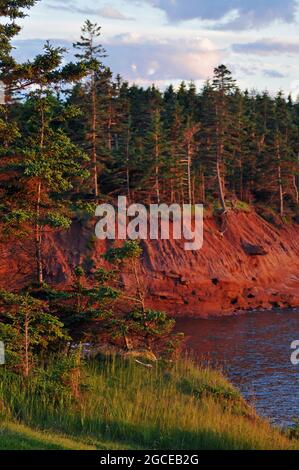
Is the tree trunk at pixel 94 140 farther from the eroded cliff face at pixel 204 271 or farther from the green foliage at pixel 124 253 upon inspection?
the green foliage at pixel 124 253

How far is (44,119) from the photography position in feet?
62.8

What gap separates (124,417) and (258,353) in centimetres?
1847

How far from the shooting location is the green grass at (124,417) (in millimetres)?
11461

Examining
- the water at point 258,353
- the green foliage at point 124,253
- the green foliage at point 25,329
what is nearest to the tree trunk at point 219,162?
the water at point 258,353

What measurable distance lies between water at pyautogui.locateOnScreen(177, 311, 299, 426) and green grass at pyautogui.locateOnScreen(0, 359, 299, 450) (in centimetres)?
525

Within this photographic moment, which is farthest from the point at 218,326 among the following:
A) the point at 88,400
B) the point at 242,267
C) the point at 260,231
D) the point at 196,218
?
the point at 88,400

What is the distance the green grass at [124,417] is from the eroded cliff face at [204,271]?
2431 cm

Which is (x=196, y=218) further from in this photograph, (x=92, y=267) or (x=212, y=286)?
(x=92, y=267)

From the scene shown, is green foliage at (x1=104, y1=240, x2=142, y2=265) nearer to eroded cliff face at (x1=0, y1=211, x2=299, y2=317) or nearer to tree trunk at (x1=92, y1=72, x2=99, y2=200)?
eroded cliff face at (x1=0, y1=211, x2=299, y2=317)

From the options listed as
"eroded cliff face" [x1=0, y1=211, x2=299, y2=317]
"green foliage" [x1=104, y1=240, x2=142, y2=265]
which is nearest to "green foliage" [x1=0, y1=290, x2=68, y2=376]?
"green foliage" [x1=104, y1=240, x2=142, y2=265]

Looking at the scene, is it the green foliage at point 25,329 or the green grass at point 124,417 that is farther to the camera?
the green foliage at point 25,329

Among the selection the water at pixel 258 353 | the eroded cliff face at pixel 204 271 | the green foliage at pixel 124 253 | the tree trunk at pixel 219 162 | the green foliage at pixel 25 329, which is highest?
the tree trunk at pixel 219 162

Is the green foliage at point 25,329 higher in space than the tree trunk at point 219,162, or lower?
lower

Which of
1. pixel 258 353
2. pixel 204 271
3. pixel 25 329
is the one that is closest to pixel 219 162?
pixel 204 271
